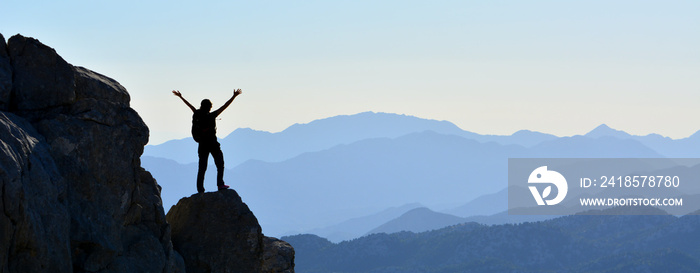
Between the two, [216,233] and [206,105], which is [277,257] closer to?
[216,233]

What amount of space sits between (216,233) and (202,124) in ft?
14.6

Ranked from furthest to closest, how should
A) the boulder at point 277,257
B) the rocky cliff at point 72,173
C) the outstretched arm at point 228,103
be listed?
the boulder at point 277,257 → the outstretched arm at point 228,103 → the rocky cliff at point 72,173

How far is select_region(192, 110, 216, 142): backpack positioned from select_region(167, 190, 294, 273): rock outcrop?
2.83m

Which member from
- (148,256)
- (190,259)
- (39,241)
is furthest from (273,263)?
(39,241)

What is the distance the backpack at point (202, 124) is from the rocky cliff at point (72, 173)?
102 inches

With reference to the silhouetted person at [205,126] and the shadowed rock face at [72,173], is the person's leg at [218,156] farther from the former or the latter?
the shadowed rock face at [72,173]

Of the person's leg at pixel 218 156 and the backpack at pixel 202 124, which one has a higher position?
the backpack at pixel 202 124

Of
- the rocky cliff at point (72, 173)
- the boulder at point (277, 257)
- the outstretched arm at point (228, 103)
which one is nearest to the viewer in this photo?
the rocky cliff at point (72, 173)

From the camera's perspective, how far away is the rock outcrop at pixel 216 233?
35.5 m

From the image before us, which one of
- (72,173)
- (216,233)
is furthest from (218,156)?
(72,173)

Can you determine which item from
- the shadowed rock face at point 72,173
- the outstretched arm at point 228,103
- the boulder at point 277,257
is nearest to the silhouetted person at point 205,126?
the outstretched arm at point 228,103

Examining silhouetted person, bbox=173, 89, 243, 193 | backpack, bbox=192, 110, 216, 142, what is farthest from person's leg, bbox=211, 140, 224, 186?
backpack, bbox=192, 110, 216, 142

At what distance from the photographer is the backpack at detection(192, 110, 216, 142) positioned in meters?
34.7

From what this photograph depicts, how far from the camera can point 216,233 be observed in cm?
3588
